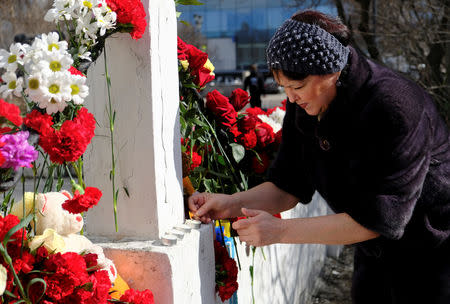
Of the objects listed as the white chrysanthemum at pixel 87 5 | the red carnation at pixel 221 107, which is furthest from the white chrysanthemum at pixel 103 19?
the red carnation at pixel 221 107

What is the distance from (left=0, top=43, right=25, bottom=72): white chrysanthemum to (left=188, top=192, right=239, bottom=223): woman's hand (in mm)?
914

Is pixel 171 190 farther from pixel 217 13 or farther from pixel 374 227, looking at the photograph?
pixel 217 13

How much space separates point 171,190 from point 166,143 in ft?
0.53

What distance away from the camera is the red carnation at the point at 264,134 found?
280 cm

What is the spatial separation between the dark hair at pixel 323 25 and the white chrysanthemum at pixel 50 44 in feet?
2.25

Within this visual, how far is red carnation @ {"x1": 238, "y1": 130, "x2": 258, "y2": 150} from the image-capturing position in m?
2.64

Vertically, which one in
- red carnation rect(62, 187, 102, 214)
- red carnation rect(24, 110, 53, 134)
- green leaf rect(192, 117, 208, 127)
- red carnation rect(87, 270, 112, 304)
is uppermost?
red carnation rect(24, 110, 53, 134)

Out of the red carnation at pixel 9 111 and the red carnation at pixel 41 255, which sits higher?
the red carnation at pixel 9 111

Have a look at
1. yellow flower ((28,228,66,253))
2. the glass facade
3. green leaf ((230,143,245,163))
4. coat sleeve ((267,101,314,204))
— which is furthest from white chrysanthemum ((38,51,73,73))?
the glass facade

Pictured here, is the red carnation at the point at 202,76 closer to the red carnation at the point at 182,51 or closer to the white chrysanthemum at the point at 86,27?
the red carnation at the point at 182,51

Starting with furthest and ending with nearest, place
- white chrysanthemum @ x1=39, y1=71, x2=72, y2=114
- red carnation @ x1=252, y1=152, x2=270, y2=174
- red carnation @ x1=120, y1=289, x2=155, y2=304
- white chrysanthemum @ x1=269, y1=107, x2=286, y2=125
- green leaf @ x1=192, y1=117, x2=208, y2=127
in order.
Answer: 1. white chrysanthemum @ x1=269, y1=107, x2=286, y2=125
2. red carnation @ x1=252, y1=152, x2=270, y2=174
3. green leaf @ x1=192, y1=117, x2=208, y2=127
4. red carnation @ x1=120, y1=289, x2=155, y2=304
5. white chrysanthemum @ x1=39, y1=71, x2=72, y2=114

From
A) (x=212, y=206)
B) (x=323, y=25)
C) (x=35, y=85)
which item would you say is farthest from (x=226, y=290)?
(x=35, y=85)

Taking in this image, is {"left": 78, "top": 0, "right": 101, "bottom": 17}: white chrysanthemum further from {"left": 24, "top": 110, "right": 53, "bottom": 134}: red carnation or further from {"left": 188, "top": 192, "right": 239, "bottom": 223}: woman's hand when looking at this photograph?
{"left": 188, "top": 192, "right": 239, "bottom": 223}: woman's hand

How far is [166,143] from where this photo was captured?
1861mm
